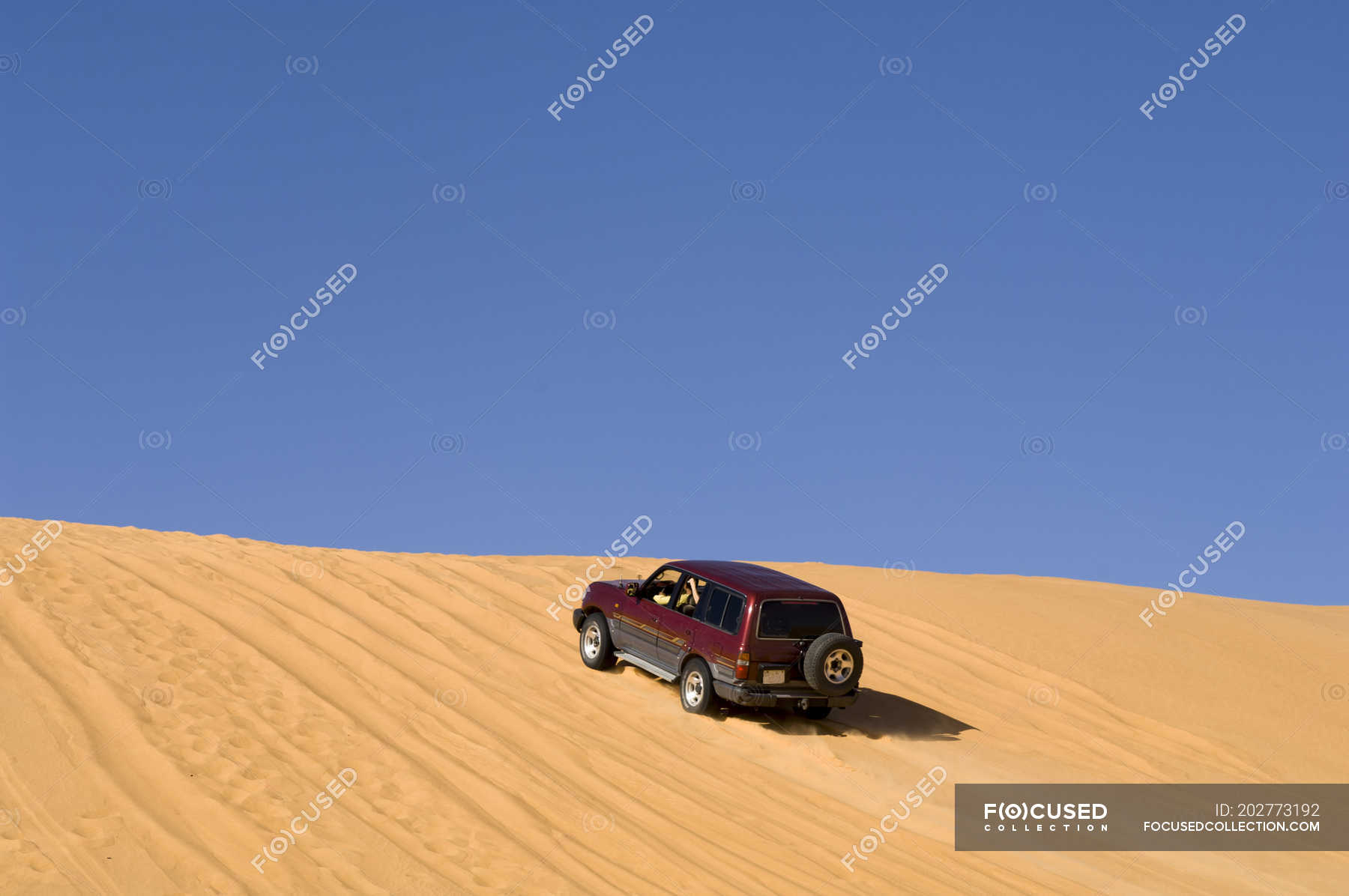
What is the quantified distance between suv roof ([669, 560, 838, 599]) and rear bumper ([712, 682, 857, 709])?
1091 millimetres

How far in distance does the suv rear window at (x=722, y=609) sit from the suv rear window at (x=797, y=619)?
0.98 feet

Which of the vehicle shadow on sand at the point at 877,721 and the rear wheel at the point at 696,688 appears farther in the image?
the vehicle shadow on sand at the point at 877,721

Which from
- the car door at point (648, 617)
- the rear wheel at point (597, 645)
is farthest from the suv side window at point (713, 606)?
the rear wheel at point (597, 645)

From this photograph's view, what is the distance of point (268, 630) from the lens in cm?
1170

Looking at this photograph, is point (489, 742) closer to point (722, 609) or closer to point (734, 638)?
point (734, 638)

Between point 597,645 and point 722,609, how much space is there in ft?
6.41

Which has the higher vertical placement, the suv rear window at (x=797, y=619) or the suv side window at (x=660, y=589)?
the suv rear window at (x=797, y=619)

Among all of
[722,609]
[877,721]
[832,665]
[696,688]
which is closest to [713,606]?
[722,609]

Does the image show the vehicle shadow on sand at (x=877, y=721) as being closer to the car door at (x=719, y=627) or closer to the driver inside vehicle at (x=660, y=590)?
the car door at (x=719, y=627)

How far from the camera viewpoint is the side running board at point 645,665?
44.9 feet

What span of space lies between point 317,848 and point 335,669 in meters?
3.48

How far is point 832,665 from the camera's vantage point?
12.7m

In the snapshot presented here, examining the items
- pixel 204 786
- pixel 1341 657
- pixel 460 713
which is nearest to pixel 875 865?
pixel 460 713

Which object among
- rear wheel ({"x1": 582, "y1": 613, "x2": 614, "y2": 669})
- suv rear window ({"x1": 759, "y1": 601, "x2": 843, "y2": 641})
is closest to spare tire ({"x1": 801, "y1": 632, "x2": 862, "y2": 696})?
suv rear window ({"x1": 759, "y1": 601, "x2": 843, "y2": 641})
